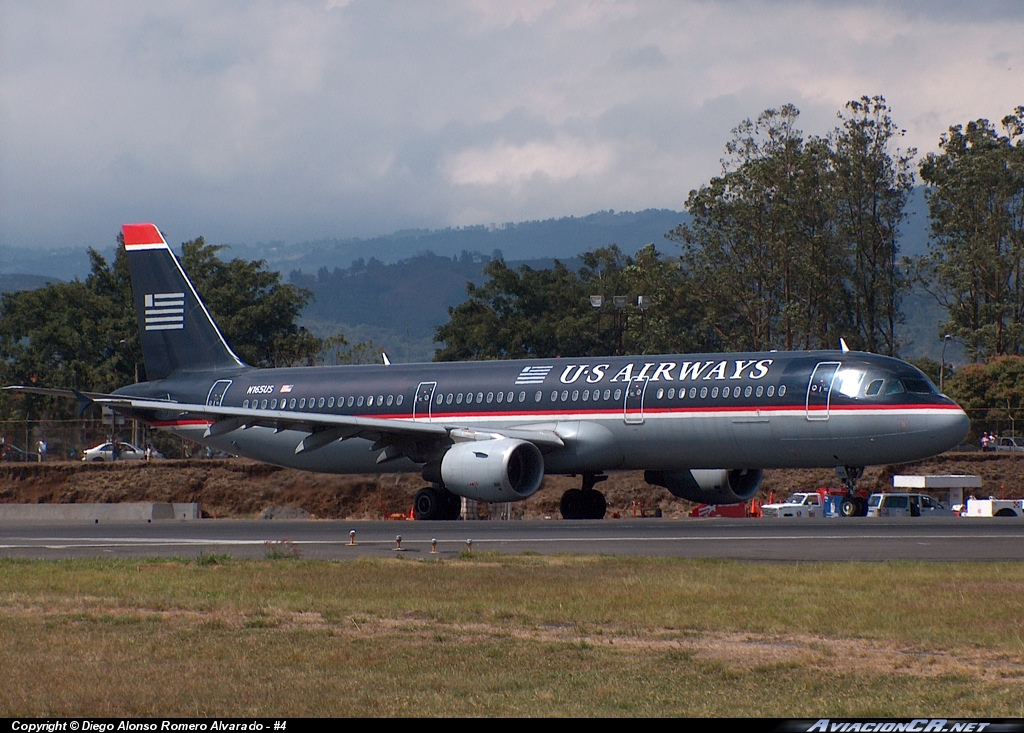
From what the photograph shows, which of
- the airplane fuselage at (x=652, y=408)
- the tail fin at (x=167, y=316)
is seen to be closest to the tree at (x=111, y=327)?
the tail fin at (x=167, y=316)

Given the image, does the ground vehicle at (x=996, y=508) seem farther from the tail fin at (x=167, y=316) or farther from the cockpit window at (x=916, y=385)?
the tail fin at (x=167, y=316)

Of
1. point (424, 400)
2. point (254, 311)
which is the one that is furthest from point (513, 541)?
point (254, 311)

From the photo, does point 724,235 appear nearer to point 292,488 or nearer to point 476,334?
point 476,334

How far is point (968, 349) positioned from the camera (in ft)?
263

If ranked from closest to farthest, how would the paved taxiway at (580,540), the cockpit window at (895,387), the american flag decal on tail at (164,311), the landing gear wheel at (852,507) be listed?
the paved taxiway at (580,540) → the cockpit window at (895,387) → the landing gear wheel at (852,507) → the american flag decal on tail at (164,311)

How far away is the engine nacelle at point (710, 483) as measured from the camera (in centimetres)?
3338

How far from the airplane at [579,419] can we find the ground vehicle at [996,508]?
10527 mm

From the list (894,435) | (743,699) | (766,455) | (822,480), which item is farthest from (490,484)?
(822,480)

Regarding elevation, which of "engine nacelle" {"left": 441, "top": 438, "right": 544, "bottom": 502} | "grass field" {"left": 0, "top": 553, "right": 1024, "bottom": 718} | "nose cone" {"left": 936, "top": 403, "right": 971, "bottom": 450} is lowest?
"grass field" {"left": 0, "top": 553, "right": 1024, "bottom": 718}

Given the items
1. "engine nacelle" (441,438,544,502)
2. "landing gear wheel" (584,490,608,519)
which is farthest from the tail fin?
"landing gear wheel" (584,490,608,519)

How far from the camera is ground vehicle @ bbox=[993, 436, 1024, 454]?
53.5 metres

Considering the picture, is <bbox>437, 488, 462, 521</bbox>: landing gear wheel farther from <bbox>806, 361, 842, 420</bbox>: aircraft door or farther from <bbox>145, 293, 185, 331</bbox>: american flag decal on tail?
<bbox>145, 293, 185, 331</bbox>: american flag decal on tail

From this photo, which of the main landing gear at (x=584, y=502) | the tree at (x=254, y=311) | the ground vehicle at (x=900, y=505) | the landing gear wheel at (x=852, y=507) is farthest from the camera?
the tree at (x=254, y=311)

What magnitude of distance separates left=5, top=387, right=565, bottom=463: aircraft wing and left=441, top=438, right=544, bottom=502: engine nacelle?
25.6 inches
